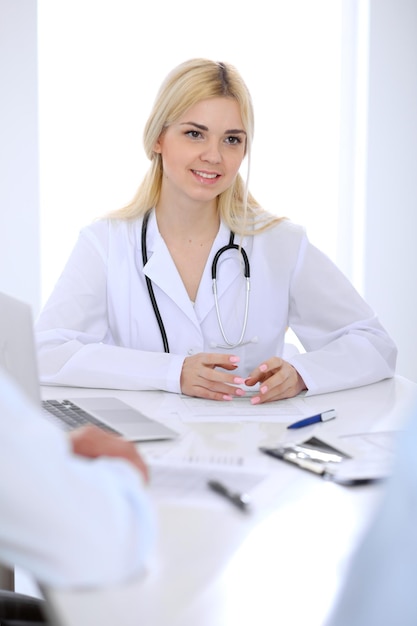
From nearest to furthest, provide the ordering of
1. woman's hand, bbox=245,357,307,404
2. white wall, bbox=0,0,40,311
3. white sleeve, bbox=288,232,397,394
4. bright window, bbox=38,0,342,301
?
woman's hand, bbox=245,357,307,404, white sleeve, bbox=288,232,397,394, white wall, bbox=0,0,40,311, bright window, bbox=38,0,342,301

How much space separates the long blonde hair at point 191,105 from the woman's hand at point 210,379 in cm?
53

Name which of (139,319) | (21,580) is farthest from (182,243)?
(21,580)

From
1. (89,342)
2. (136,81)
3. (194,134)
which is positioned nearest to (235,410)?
(89,342)

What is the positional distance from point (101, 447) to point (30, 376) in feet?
1.31

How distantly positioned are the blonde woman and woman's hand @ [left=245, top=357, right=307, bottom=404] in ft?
0.69

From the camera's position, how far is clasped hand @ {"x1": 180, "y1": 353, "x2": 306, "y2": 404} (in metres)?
1.70

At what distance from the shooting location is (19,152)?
11.7ft

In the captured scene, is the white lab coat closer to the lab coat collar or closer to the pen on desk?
the lab coat collar

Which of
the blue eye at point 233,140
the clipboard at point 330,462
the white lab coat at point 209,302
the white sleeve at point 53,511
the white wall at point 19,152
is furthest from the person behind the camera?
the white wall at point 19,152

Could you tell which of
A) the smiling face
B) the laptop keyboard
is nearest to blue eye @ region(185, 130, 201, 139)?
the smiling face

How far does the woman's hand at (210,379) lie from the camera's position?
1.70 meters

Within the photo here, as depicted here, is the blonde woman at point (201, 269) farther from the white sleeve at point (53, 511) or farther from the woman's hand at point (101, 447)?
the white sleeve at point (53, 511)

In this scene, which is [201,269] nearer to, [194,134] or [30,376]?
[194,134]

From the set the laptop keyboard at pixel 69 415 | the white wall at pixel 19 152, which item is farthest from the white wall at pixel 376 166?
the laptop keyboard at pixel 69 415
